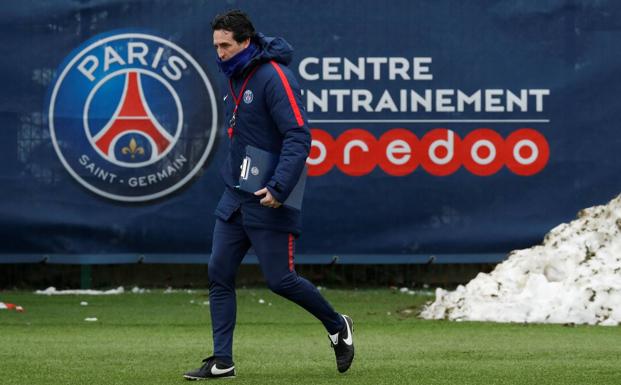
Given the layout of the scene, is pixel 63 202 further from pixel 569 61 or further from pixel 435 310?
pixel 569 61

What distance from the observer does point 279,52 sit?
620 cm

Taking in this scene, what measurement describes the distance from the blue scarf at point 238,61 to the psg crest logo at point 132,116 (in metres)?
5.12

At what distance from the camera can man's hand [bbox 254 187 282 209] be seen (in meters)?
5.98

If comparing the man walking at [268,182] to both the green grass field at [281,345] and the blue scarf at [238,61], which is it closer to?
the blue scarf at [238,61]

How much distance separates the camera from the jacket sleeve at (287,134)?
19.6 ft

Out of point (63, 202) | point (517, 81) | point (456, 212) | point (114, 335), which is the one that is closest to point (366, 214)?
point (456, 212)

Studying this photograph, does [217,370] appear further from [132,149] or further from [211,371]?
[132,149]

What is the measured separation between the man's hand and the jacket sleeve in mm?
14

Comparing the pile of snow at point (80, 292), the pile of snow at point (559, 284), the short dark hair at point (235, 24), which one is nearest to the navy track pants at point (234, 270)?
the short dark hair at point (235, 24)

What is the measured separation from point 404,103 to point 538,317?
2.72m

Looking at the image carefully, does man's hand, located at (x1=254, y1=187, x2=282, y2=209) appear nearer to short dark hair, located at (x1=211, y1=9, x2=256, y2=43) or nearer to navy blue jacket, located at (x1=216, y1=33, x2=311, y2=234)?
navy blue jacket, located at (x1=216, y1=33, x2=311, y2=234)

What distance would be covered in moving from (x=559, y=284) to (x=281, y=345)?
2.31m

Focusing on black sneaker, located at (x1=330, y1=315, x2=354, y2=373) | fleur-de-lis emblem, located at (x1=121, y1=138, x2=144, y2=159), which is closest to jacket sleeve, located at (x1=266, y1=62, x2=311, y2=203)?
black sneaker, located at (x1=330, y1=315, x2=354, y2=373)

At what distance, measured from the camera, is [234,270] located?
6289 millimetres
